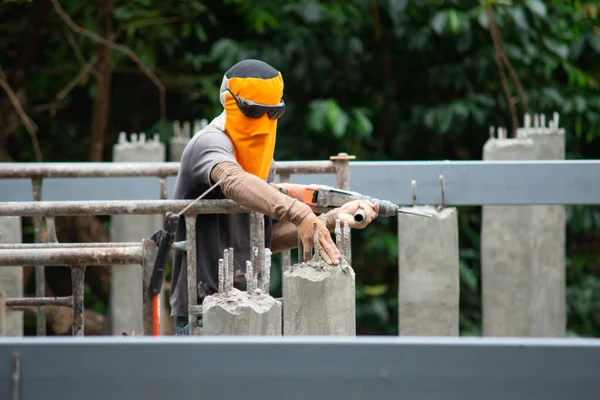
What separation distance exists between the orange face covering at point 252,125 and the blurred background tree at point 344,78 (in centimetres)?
374

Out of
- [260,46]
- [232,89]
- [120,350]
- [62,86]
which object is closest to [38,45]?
[62,86]

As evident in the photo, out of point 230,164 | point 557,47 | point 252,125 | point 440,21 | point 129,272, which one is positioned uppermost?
point 440,21

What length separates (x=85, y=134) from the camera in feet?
29.7

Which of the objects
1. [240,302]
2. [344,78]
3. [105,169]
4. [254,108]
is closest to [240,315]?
[240,302]

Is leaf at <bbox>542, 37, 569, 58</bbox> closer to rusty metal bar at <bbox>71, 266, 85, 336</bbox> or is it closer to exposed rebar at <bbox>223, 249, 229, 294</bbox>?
exposed rebar at <bbox>223, 249, 229, 294</bbox>

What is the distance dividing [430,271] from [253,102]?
5.55 feet

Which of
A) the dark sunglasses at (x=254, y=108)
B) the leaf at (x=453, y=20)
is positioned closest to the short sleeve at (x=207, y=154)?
the dark sunglasses at (x=254, y=108)

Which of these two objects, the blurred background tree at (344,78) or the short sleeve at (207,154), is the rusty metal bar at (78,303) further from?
the blurred background tree at (344,78)

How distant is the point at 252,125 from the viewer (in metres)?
3.56

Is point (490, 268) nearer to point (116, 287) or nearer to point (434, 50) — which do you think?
point (116, 287)

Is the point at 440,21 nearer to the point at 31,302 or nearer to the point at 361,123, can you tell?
the point at 361,123

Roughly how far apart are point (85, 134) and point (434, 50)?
338 centimetres

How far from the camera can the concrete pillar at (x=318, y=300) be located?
2.81 m

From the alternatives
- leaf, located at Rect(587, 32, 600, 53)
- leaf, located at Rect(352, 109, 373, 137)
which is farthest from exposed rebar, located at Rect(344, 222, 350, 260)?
leaf, located at Rect(587, 32, 600, 53)
